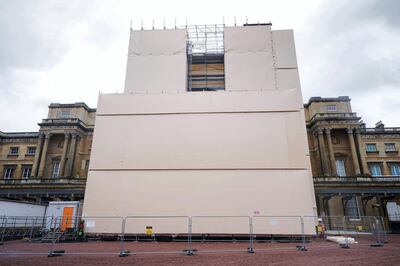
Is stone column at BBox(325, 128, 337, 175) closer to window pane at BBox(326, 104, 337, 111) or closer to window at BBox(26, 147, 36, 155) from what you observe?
window pane at BBox(326, 104, 337, 111)

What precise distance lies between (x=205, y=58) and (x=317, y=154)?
20177 millimetres

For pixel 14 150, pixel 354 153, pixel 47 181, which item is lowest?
pixel 47 181

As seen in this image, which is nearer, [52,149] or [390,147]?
[390,147]

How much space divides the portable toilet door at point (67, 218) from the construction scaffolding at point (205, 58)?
16293 mm

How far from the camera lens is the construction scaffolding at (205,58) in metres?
28.3

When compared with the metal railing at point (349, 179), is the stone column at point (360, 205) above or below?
below

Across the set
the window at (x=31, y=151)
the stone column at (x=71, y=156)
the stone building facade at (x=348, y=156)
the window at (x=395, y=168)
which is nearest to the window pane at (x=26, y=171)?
the window at (x=31, y=151)

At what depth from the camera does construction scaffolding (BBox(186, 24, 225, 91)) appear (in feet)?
92.9

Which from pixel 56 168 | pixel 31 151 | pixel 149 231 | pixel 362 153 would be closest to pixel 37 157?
pixel 56 168

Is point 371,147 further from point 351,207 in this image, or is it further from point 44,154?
point 44,154

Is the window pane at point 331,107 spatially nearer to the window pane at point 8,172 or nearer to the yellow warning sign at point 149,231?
the yellow warning sign at point 149,231

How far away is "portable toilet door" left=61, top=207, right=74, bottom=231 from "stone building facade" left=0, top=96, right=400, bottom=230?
8850mm

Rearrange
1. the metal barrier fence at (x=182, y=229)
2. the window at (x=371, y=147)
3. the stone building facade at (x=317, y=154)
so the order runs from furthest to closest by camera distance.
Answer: the window at (x=371, y=147), the stone building facade at (x=317, y=154), the metal barrier fence at (x=182, y=229)

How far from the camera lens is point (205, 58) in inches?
1144
